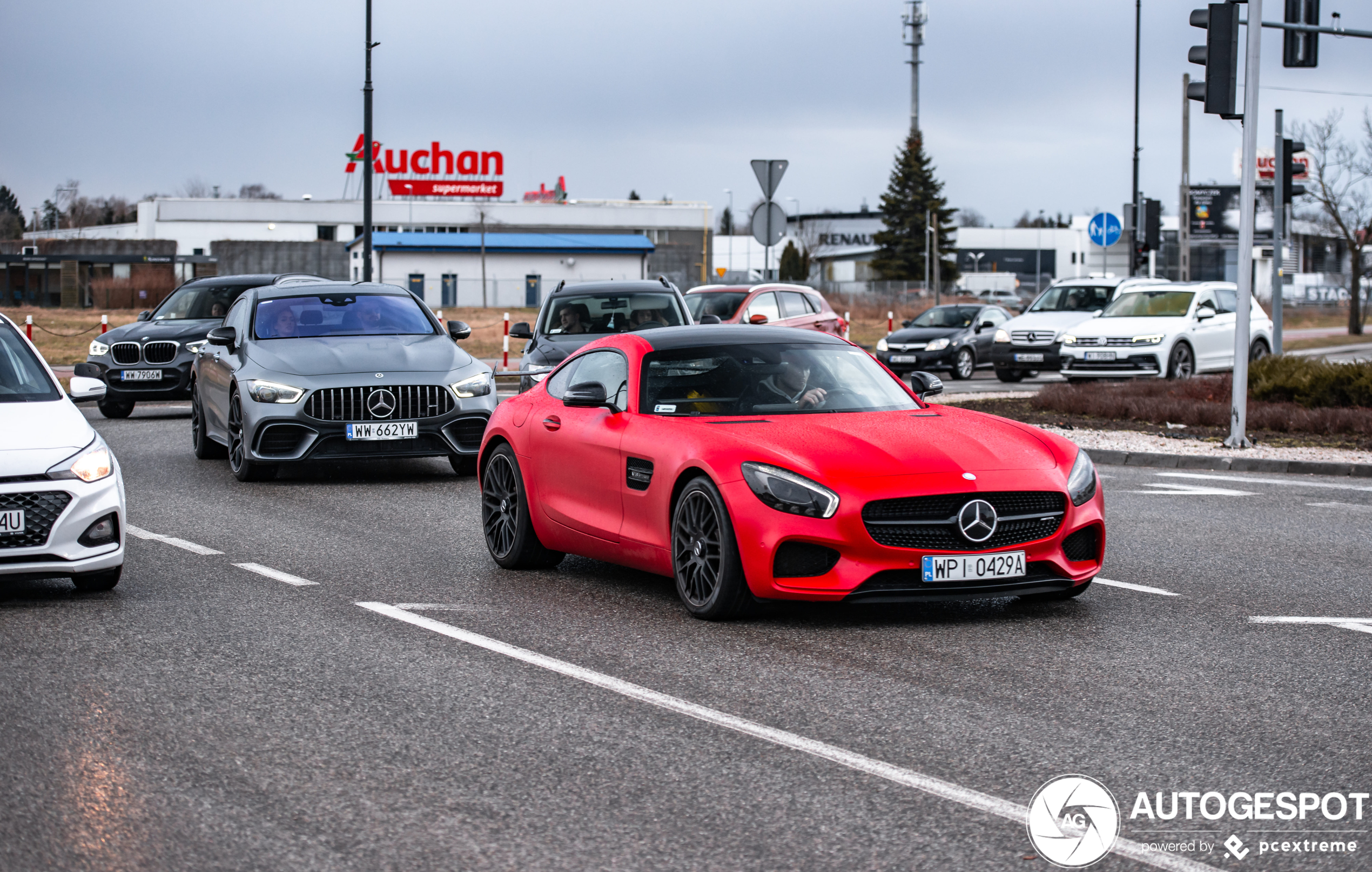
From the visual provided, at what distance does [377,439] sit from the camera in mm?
12859

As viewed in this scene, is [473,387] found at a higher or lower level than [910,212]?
lower

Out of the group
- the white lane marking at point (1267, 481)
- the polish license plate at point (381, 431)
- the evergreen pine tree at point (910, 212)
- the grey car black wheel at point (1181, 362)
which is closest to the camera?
the polish license plate at point (381, 431)

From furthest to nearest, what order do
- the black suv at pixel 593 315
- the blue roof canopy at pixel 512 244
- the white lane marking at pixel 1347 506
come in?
the blue roof canopy at pixel 512 244 → the black suv at pixel 593 315 → the white lane marking at pixel 1347 506

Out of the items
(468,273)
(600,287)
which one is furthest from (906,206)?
(600,287)

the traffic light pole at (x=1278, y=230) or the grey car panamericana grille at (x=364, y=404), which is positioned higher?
the traffic light pole at (x=1278, y=230)

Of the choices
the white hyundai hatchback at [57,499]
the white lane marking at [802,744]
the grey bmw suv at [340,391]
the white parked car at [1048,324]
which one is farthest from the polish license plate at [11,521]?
the white parked car at [1048,324]

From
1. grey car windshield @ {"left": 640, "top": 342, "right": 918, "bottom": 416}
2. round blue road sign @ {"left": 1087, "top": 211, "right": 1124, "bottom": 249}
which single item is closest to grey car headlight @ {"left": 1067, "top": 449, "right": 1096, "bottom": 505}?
grey car windshield @ {"left": 640, "top": 342, "right": 918, "bottom": 416}

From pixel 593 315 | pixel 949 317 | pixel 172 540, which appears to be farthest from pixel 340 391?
pixel 949 317

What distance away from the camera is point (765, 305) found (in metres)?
25.2

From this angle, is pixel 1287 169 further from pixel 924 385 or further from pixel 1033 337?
pixel 924 385

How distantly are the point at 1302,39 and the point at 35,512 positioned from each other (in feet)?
58.8

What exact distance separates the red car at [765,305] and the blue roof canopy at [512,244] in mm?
53473

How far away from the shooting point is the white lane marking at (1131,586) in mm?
8352

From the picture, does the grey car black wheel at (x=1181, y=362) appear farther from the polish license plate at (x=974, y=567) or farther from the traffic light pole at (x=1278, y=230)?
the polish license plate at (x=974, y=567)
